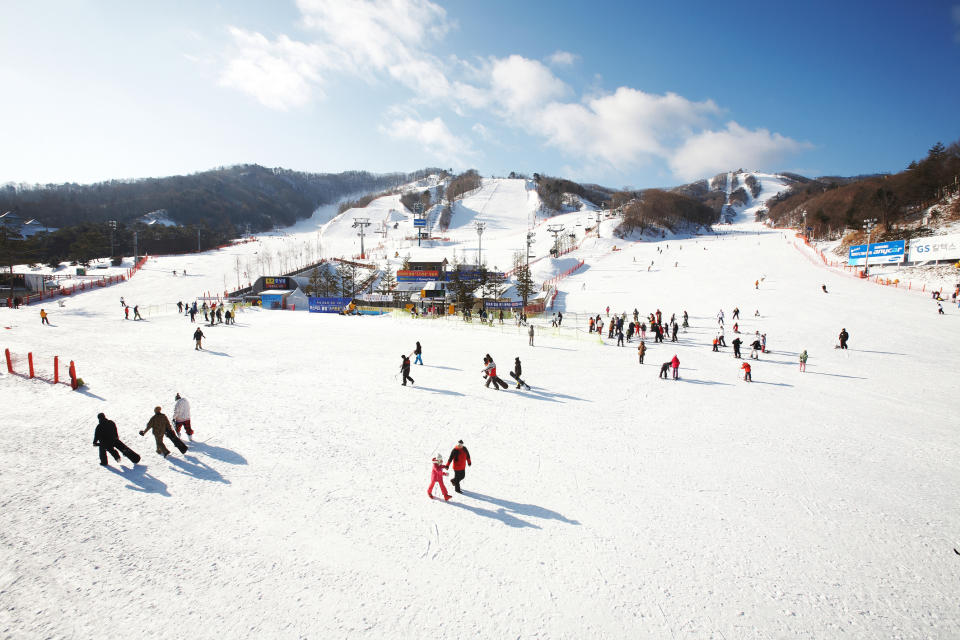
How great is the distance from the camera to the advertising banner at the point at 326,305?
1316 inches

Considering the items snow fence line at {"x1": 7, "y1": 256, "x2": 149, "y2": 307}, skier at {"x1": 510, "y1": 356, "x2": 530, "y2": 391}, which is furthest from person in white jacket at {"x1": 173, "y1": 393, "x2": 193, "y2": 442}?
snow fence line at {"x1": 7, "y1": 256, "x2": 149, "y2": 307}

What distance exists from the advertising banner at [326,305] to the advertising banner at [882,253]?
50.7 m

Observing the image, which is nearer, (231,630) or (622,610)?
(231,630)

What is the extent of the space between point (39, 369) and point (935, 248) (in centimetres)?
6010

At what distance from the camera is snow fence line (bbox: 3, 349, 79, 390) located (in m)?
11.6

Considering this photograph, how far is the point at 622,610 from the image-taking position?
15.9ft

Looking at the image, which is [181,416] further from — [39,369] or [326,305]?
[326,305]

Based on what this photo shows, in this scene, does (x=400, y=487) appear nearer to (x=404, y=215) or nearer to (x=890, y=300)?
(x=890, y=300)

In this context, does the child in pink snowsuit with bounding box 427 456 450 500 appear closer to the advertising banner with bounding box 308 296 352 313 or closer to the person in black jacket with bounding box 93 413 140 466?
the person in black jacket with bounding box 93 413 140 466

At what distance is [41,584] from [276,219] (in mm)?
193953

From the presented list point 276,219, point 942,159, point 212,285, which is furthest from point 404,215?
point 942,159

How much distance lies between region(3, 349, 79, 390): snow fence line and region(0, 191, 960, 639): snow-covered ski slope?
457 millimetres

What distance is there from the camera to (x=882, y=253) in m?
38.0

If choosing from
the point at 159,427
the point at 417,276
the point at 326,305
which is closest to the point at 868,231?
the point at 417,276
